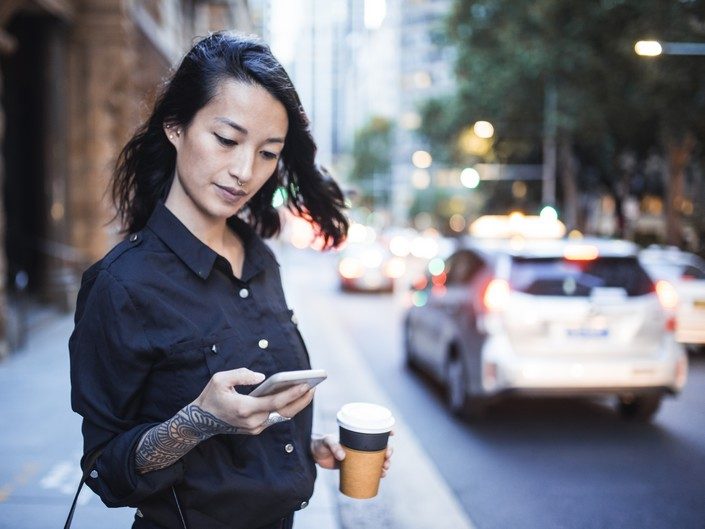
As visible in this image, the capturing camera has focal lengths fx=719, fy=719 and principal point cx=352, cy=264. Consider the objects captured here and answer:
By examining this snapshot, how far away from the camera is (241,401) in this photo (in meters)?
1.43

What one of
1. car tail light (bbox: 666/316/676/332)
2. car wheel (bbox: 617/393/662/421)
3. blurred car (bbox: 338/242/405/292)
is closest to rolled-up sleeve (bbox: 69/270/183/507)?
car tail light (bbox: 666/316/676/332)

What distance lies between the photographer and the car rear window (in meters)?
6.53

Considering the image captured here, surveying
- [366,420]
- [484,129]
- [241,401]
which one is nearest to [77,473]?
[366,420]

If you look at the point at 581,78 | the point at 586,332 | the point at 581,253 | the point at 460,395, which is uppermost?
the point at 581,78

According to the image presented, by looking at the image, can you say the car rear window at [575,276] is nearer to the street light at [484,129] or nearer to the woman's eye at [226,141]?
the woman's eye at [226,141]

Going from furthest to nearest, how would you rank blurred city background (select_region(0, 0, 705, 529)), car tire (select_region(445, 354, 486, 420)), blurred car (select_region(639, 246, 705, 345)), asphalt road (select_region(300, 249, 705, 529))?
blurred car (select_region(639, 246, 705, 345)) → car tire (select_region(445, 354, 486, 420)) → blurred city background (select_region(0, 0, 705, 529)) → asphalt road (select_region(300, 249, 705, 529))

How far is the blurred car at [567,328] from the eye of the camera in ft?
20.9

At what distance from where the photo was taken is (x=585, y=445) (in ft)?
20.5

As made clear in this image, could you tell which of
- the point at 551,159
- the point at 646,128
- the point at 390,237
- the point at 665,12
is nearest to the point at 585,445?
the point at 665,12

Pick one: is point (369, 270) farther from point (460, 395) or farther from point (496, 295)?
point (496, 295)

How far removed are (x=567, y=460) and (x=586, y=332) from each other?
46.8 inches

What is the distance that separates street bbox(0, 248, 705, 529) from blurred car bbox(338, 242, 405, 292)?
12.1 m

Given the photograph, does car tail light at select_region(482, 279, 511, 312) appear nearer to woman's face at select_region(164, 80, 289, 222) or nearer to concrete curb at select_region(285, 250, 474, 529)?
concrete curb at select_region(285, 250, 474, 529)

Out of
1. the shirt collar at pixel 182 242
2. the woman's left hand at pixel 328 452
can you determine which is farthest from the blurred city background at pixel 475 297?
the woman's left hand at pixel 328 452
